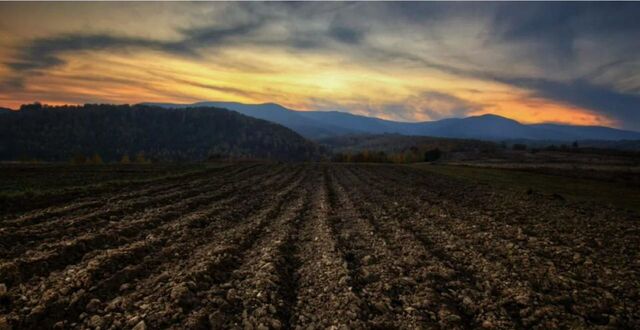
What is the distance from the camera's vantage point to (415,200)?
101 feet

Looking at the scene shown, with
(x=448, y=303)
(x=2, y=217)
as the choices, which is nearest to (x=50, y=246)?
(x=2, y=217)

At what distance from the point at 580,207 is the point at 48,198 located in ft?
130

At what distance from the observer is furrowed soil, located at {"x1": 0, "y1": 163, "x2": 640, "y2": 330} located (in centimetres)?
910

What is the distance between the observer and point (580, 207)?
29406 mm

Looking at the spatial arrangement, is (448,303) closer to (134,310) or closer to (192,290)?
(192,290)

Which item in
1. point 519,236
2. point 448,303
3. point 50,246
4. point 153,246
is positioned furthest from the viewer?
point 519,236

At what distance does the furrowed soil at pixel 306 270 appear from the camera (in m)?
9.10

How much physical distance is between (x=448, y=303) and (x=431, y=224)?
11.0m

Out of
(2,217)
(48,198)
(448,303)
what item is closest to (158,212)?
(2,217)

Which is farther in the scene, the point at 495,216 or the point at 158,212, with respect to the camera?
the point at 495,216

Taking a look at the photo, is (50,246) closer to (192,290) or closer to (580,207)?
(192,290)

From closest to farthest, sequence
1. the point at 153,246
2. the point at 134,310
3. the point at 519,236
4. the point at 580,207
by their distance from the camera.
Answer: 1. the point at 134,310
2. the point at 153,246
3. the point at 519,236
4. the point at 580,207

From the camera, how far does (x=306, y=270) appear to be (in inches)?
504

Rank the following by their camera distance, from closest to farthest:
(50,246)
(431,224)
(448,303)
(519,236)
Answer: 1. (448,303)
2. (50,246)
3. (519,236)
4. (431,224)
